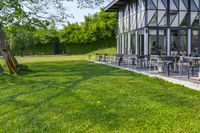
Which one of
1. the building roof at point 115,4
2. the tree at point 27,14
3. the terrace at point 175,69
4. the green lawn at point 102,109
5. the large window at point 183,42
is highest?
the building roof at point 115,4

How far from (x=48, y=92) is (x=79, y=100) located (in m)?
1.67

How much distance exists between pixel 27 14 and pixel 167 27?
362 inches

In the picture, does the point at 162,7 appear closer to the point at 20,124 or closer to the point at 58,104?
the point at 58,104

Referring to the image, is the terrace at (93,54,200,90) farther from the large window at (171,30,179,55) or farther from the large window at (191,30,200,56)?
the large window at (191,30,200,56)

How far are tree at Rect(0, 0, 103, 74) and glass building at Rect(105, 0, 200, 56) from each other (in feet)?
11.5

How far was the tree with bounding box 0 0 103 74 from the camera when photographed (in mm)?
12273

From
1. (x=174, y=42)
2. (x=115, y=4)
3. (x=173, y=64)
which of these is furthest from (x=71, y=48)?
(x=173, y=64)

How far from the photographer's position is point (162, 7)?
1933cm

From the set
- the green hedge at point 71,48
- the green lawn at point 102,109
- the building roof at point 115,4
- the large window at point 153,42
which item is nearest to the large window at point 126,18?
the building roof at point 115,4

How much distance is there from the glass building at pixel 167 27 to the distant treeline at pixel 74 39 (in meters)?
23.1

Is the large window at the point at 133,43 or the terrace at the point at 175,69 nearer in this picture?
the terrace at the point at 175,69

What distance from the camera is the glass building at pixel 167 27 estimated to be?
19.2 m

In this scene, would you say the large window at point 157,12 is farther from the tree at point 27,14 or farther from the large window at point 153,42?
the tree at point 27,14

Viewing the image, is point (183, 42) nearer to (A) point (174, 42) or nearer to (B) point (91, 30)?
(A) point (174, 42)
